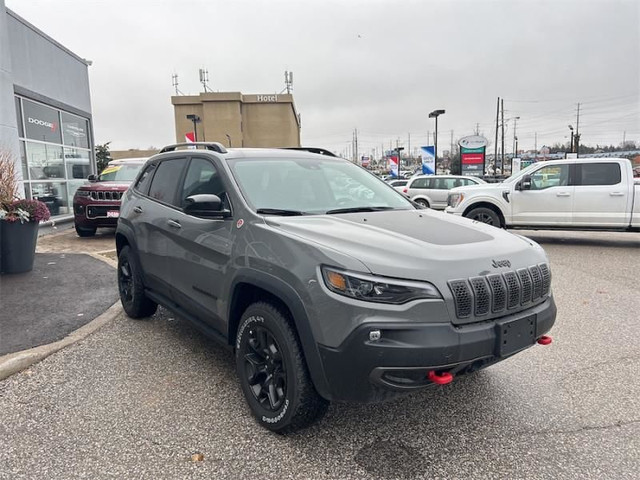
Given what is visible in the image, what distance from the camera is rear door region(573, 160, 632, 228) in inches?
382

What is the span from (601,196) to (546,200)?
106cm

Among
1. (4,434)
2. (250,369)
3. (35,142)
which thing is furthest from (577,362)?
(35,142)

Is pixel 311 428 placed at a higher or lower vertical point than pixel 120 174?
lower

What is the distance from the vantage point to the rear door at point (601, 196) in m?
9.70

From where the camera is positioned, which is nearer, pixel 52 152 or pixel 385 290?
pixel 385 290

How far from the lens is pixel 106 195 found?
398 inches

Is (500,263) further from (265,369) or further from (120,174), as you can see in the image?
(120,174)

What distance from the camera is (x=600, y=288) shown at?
6.51 m

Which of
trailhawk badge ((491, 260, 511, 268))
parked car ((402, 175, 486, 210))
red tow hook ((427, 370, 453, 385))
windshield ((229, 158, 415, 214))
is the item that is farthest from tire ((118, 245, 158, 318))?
parked car ((402, 175, 486, 210))

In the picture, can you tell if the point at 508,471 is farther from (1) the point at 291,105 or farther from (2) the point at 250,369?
(1) the point at 291,105

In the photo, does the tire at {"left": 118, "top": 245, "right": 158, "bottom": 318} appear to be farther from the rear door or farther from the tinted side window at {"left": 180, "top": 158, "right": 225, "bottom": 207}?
the rear door

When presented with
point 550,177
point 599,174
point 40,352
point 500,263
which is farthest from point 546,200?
point 40,352

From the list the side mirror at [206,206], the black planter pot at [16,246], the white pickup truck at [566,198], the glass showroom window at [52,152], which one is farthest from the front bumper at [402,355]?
the glass showroom window at [52,152]

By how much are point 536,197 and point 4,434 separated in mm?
10223
